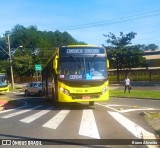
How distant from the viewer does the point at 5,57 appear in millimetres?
113938

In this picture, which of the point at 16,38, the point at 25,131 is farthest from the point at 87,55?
the point at 16,38

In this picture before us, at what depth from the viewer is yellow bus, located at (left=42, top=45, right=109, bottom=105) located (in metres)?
18.6

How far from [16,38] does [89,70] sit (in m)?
95.3

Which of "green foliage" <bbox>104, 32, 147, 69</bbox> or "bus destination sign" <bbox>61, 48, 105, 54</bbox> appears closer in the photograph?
"bus destination sign" <bbox>61, 48, 105, 54</bbox>

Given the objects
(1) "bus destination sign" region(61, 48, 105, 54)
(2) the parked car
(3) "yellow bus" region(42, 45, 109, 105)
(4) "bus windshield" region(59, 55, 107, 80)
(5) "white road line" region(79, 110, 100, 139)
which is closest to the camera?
(5) "white road line" region(79, 110, 100, 139)

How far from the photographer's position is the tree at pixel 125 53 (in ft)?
210

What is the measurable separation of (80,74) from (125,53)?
46.2 meters

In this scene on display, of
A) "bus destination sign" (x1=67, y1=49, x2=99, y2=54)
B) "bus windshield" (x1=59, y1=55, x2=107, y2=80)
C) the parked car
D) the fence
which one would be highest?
"bus destination sign" (x1=67, y1=49, x2=99, y2=54)

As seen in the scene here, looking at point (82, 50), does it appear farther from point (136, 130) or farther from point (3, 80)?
point (3, 80)

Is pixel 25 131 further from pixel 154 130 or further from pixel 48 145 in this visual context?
pixel 154 130

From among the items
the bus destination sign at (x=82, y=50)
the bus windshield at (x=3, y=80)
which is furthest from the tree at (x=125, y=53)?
the bus destination sign at (x=82, y=50)

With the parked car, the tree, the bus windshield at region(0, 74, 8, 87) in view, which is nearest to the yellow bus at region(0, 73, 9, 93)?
the bus windshield at region(0, 74, 8, 87)

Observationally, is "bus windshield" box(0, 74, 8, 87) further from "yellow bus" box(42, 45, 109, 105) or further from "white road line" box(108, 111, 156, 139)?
"white road line" box(108, 111, 156, 139)

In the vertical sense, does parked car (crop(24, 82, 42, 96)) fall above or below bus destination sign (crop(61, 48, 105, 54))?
below
